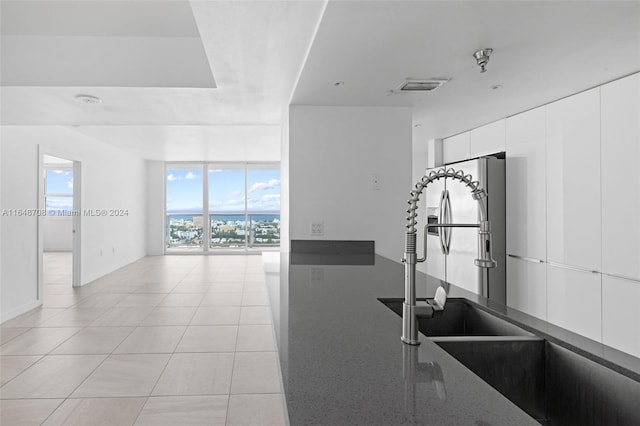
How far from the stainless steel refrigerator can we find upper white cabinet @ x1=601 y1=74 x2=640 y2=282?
3.59 ft

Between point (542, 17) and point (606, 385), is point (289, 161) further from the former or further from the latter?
point (606, 385)

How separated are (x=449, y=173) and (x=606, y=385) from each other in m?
0.69

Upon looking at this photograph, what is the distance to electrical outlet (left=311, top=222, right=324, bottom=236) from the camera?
11.9ft

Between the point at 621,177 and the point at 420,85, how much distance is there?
152 cm

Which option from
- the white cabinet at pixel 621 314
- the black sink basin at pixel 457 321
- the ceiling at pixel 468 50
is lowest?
the white cabinet at pixel 621 314

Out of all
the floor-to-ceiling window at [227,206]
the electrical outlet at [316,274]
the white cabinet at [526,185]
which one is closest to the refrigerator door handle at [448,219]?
the white cabinet at [526,185]

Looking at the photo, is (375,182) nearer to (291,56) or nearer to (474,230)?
(474,230)

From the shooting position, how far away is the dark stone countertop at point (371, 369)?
2.41 feet

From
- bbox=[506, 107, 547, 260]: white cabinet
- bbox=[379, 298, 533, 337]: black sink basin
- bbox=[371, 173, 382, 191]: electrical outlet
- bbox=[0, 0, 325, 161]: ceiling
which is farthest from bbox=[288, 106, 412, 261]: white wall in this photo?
bbox=[379, 298, 533, 337]: black sink basin

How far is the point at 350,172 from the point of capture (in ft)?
11.9

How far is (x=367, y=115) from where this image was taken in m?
3.61

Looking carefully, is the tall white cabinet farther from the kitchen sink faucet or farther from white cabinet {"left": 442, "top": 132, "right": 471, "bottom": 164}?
the kitchen sink faucet

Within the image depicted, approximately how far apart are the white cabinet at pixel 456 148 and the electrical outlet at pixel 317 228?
2.23 m

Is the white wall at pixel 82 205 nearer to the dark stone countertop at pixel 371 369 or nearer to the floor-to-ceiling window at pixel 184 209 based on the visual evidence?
the floor-to-ceiling window at pixel 184 209
